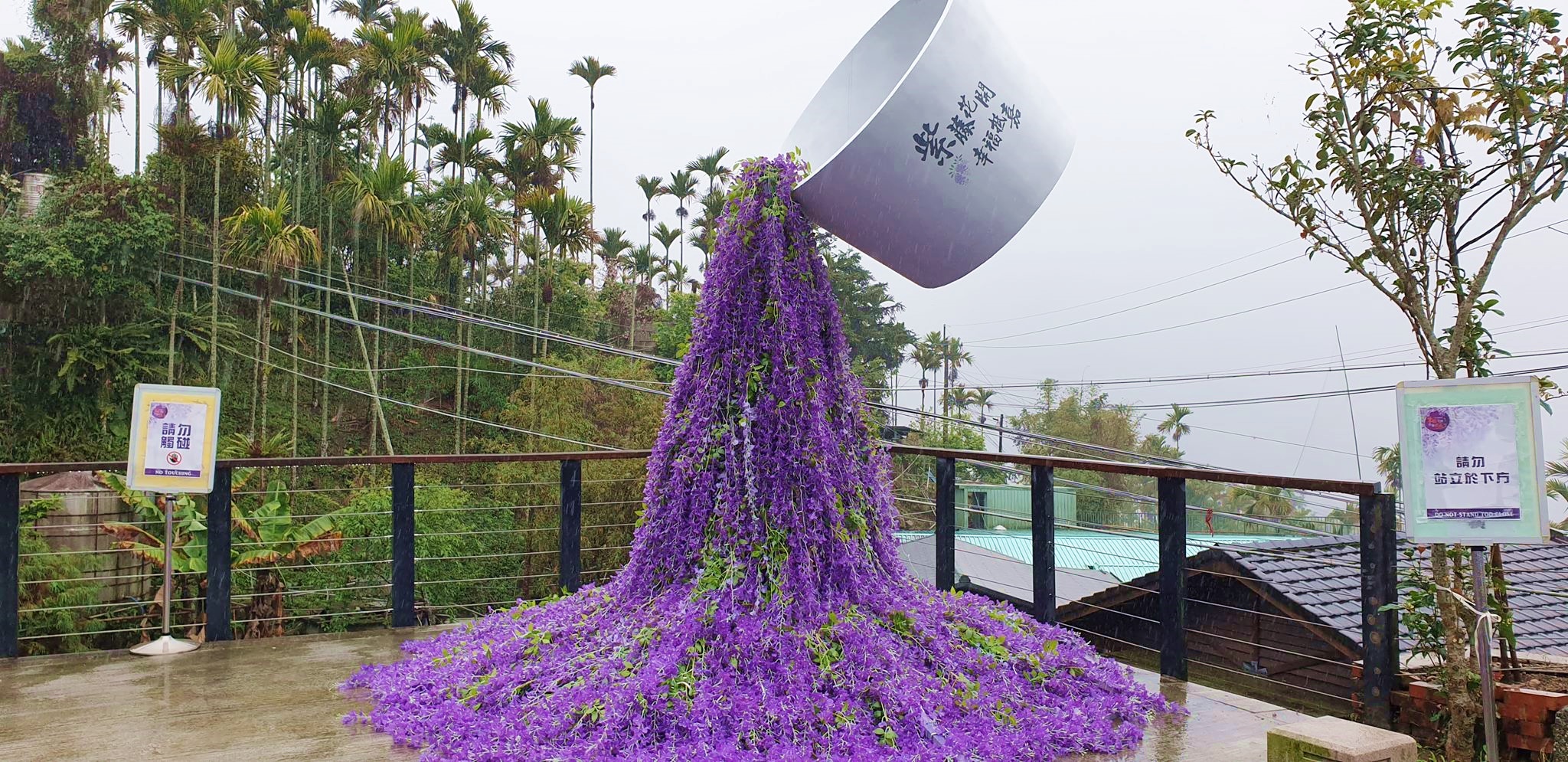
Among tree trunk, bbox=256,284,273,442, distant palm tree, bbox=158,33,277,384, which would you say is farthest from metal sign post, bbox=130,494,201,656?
tree trunk, bbox=256,284,273,442

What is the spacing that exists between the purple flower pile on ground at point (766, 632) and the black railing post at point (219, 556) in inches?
47.4

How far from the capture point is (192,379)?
19.2 m

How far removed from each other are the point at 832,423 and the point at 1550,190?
203 cm

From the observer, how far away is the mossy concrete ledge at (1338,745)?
2.05 meters

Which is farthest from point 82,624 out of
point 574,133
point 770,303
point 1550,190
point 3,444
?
point 1550,190

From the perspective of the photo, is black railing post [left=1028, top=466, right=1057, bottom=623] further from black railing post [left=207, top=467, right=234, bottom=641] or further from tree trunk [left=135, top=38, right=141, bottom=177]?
tree trunk [left=135, top=38, right=141, bottom=177]

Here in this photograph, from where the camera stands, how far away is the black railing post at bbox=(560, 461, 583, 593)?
4305 millimetres

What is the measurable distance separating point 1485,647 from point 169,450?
422cm

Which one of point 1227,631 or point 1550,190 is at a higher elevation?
point 1550,190

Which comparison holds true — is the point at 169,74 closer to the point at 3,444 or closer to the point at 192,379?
the point at 192,379

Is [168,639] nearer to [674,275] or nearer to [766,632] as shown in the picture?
[766,632]

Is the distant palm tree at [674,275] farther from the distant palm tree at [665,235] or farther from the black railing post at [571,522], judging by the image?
the black railing post at [571,522]

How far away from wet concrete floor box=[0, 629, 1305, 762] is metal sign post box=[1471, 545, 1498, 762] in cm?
51

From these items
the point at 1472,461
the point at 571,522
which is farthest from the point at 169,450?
the point at 1472,461
